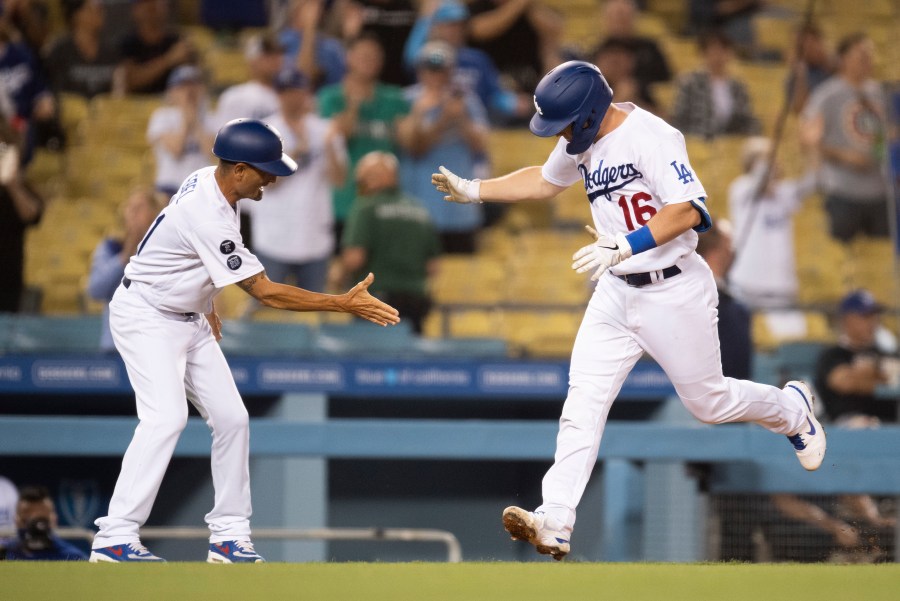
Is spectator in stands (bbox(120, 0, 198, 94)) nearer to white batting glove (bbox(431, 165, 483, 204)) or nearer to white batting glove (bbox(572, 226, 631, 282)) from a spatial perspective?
white batting glove (bbox(431, 165, 483, 204))

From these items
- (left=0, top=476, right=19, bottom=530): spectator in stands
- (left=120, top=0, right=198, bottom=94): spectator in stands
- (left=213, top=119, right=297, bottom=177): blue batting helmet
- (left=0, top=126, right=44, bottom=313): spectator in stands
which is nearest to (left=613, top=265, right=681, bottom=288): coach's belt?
(left=213, top=119, right=297, bottom=177): blue batting helmet

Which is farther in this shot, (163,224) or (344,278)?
(344,278)

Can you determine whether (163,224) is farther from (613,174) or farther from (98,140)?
(98,140)

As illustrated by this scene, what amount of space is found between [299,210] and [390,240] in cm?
100

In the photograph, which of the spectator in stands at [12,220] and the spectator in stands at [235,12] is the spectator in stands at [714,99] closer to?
the spectator in stands at [235,12]

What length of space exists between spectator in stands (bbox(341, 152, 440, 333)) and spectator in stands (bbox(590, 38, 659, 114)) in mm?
2749

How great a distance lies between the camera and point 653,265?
5.36 metres

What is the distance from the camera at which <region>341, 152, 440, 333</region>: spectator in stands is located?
9297 millimetres

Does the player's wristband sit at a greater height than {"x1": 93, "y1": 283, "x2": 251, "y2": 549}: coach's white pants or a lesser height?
greater

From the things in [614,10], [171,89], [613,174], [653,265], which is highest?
[614,10]

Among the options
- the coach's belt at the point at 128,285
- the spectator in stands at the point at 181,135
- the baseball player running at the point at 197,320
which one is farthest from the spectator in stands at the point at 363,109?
the baseball player running at the point at 197,320

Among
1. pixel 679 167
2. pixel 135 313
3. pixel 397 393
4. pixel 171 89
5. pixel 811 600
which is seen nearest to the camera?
pixel 811 600

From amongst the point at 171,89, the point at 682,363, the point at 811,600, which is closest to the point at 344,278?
the point at 171,89

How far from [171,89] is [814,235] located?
5.62 meters
